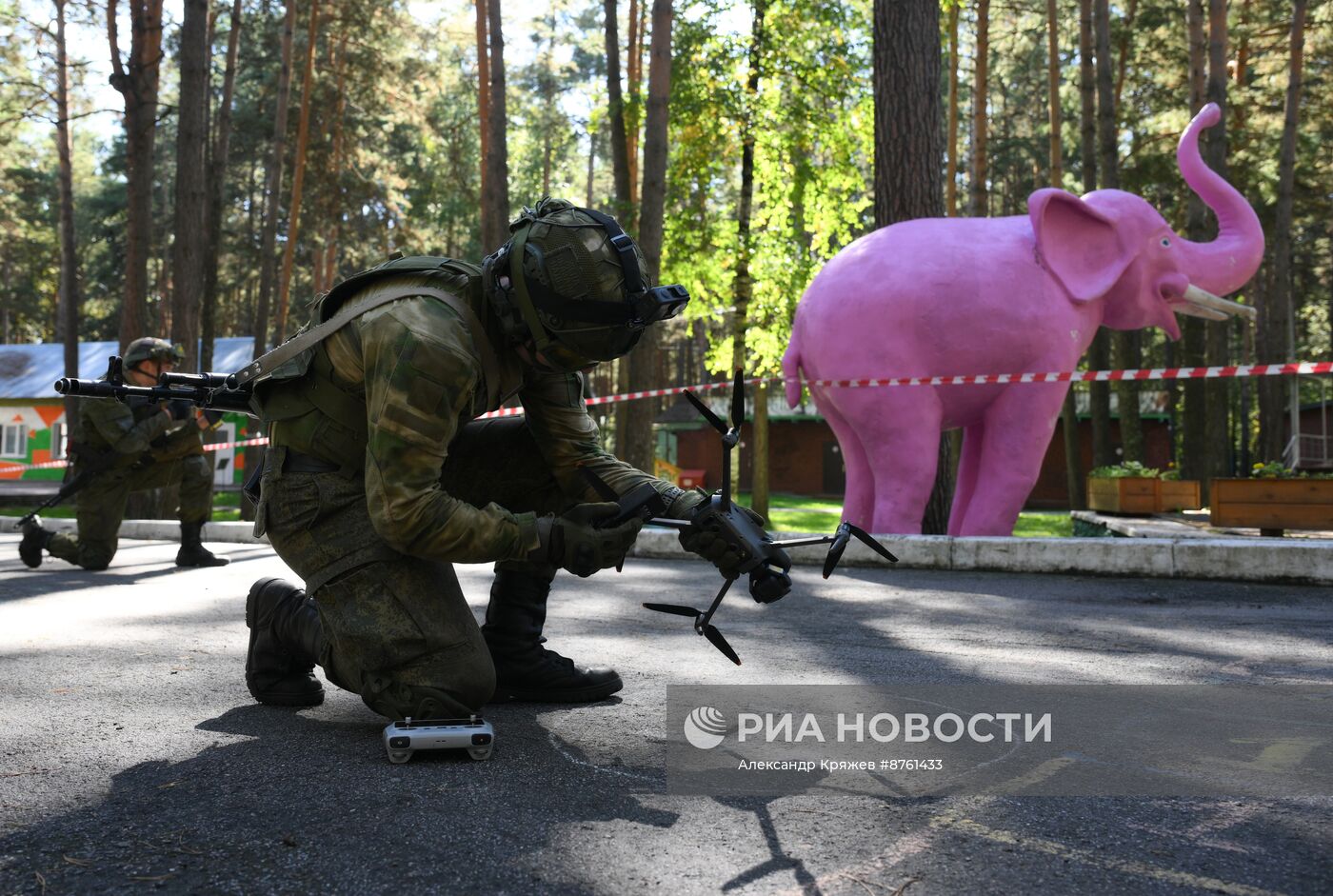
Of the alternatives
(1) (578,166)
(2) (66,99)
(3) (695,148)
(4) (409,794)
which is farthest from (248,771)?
(1) (578,166)

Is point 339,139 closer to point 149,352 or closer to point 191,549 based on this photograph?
point 149,352

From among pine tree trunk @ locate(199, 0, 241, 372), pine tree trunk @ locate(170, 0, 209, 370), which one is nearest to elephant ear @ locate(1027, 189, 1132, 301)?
pine tree trunk @ locate(170, 0, 209, 370)

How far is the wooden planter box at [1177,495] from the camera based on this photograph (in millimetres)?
12914

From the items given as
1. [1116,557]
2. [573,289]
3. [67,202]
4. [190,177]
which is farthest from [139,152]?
[573,289]

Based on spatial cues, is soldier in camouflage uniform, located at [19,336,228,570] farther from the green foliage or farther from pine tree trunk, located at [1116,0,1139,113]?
pine tree trunk, located at [1116,0,1139,113]

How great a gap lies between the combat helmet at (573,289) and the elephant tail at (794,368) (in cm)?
575

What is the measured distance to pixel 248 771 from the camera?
2957 millimetres

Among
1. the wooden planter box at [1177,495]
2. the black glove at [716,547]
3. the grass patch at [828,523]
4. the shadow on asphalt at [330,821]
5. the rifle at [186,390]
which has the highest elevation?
the rifle at [186,390]

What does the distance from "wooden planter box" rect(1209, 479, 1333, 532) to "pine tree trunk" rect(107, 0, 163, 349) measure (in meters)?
12.2

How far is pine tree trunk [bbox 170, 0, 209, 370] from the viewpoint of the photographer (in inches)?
537

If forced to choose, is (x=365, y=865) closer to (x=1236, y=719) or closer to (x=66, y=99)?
(x=1236, y=719)

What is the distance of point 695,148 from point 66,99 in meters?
14.2

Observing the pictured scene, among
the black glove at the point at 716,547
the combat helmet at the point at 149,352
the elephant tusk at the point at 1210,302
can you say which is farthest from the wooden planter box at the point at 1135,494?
the black glove at the point at 716,547

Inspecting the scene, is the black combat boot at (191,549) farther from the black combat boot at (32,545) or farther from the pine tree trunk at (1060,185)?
the pine tree trunk at (1060,185)
